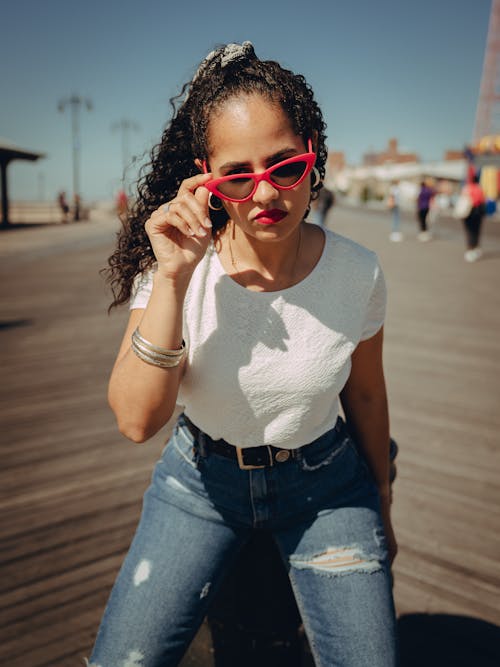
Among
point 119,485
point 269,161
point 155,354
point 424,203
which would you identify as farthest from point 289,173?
point 424,203

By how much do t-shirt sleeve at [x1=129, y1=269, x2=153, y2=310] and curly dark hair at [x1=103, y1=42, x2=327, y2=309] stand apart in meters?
0.03

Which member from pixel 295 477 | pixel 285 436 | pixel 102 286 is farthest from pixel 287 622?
pixel 102 286

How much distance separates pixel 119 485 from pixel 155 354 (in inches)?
80.8

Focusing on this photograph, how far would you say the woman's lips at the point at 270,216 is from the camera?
1374 millimetres

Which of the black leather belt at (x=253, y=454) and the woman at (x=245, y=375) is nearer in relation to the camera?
the woman at (x=245, y=375)

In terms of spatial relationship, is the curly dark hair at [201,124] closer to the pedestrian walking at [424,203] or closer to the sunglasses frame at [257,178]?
the sunglasses frame at [257,178]

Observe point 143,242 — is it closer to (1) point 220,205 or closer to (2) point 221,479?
(1) point 220,205

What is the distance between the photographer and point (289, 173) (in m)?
1.35

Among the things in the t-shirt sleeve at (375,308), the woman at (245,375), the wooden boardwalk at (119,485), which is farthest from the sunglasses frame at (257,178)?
the wooden boardwalk at (119,485)

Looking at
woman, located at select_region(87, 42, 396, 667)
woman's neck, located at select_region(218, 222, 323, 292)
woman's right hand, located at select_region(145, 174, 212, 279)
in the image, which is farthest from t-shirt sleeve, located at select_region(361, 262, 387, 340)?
woman's right hand, located at select_region(145, 174, 212, 279)

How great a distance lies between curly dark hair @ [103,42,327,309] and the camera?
4.45ft

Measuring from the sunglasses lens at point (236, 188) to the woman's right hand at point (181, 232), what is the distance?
0.21 ft

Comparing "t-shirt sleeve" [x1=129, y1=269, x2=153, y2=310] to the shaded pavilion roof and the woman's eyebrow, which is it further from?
the shaded pavilion roof

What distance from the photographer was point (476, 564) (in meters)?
2.44
